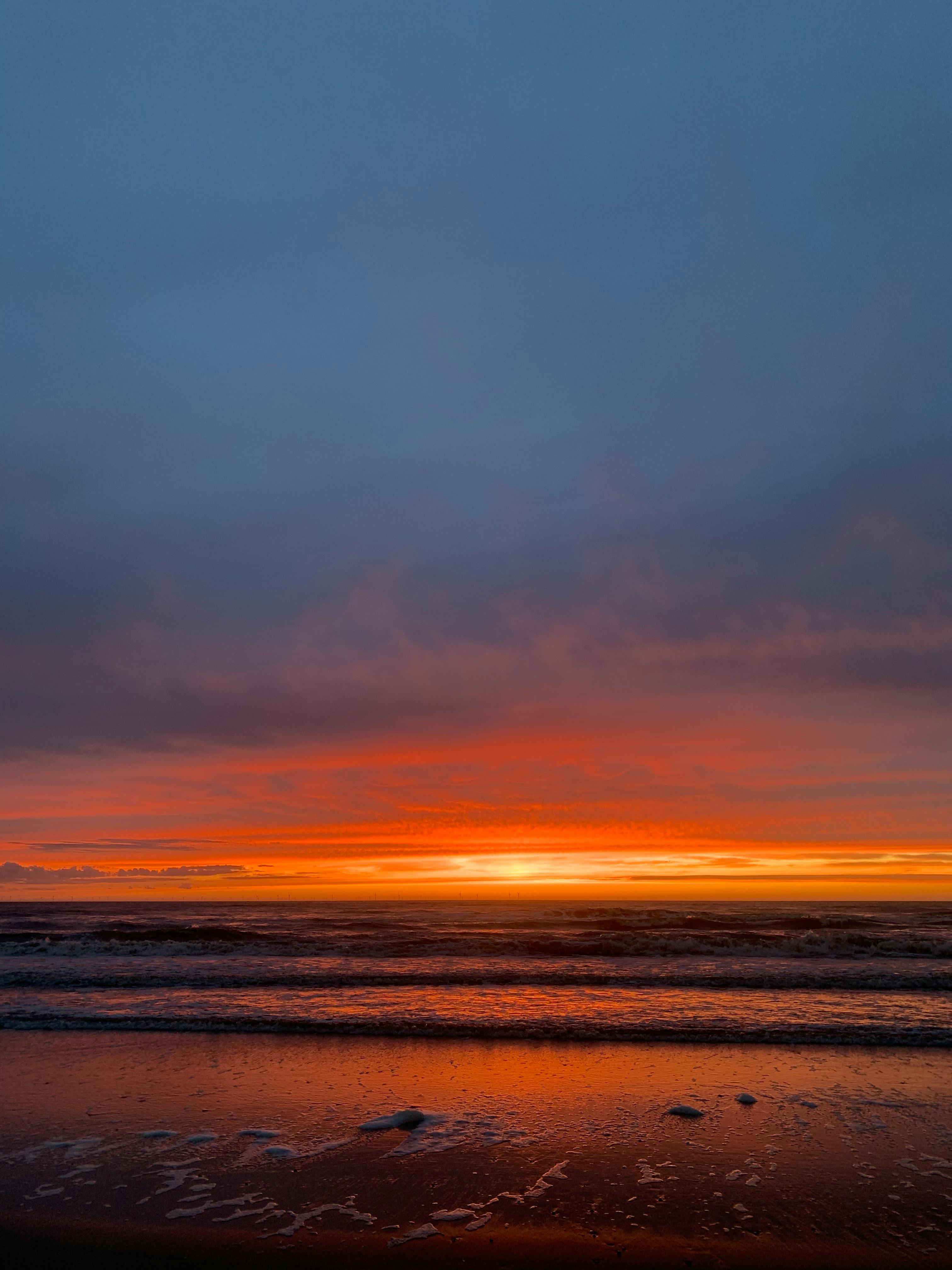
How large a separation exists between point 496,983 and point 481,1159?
12381mm

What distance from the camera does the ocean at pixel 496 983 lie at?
1417cm

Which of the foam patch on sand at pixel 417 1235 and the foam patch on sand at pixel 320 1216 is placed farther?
the foam patch on sand at pixel 320 1216

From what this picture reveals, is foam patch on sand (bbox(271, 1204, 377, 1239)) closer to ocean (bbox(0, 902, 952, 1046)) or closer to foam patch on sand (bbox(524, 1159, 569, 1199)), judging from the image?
foam patch on sand (bbox(524, 1159, 569, 1199))

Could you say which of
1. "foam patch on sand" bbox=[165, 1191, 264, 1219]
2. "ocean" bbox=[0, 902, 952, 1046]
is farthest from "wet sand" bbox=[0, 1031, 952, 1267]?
"ocean" bbox=[0, 902, 952, 1046]

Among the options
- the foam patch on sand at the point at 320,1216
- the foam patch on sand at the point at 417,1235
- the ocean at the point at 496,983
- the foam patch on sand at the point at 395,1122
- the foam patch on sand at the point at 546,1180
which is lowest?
the ocean at the point at 496,983

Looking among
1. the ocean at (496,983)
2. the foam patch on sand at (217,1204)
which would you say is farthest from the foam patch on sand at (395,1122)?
the ocean at (496,983)

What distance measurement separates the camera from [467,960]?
2462cm

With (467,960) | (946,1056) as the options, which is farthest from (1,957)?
(946,1056)

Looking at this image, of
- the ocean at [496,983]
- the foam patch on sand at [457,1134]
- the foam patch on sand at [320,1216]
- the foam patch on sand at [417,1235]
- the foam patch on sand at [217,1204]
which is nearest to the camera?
the foam patch on sand at [417,1235]

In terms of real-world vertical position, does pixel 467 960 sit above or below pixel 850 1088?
below

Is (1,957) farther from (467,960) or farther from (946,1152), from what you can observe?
(946,1152)

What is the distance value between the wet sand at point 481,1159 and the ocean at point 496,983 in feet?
6.34

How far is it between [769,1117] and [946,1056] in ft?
17.4

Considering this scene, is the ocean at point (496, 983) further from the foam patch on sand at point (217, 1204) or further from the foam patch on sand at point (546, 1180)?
the foam patch on sand at point (217, 1204)
